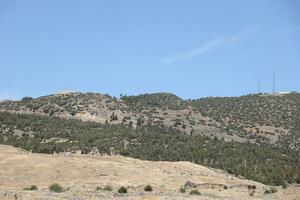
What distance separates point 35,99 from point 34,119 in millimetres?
31872

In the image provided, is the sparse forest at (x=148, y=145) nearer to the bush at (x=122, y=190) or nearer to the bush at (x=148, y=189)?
the bush at (x=148, y=189)

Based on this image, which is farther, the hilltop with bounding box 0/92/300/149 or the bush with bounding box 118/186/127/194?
the hilltop with bounding box 0/92/300/149

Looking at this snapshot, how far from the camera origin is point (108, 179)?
5341cm

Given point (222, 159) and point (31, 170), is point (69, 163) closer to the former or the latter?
point (31, 170)

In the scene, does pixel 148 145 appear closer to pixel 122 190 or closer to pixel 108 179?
pixel 108 179

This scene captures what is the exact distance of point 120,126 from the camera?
9988 centimetres

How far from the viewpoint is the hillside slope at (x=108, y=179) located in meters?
43.8

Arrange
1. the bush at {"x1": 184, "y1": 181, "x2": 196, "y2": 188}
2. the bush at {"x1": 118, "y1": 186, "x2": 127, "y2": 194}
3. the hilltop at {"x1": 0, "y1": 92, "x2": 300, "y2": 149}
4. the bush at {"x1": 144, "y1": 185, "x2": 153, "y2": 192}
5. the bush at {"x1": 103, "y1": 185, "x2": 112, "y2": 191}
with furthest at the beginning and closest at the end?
the hilltop at {"x1": 0, "y1": 92, "x2": 300, "y2": 149} → the bush at {"x1": 184, "y1": 181, "x2": 196, "y2": 188} → the bush at {"x1": 144, "y1": 185, "x2": 153, "y2": 192} → the bush at {"x1": 103, "y1": 185, "x2": 112, "y2": 191} → the bush at {"x1": 118, "y1": 186, "x2": 127, "y2": 194}

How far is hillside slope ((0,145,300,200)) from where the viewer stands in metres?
43.8

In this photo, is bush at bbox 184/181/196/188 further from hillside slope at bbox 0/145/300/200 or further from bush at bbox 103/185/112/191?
bush at bbox 103/185/112/191

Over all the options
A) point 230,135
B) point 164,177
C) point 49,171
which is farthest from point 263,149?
point 49,171

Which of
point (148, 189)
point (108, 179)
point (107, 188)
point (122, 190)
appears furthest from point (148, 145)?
point (122, 190)

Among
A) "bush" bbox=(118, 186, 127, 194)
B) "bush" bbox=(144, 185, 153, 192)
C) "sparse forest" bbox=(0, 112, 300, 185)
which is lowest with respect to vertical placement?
"bush" bbox=(118, 186, 127, 194)

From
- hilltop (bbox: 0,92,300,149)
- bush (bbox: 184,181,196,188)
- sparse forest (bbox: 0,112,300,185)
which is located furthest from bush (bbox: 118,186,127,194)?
hilltop (bbox: 0,92,300,149)
